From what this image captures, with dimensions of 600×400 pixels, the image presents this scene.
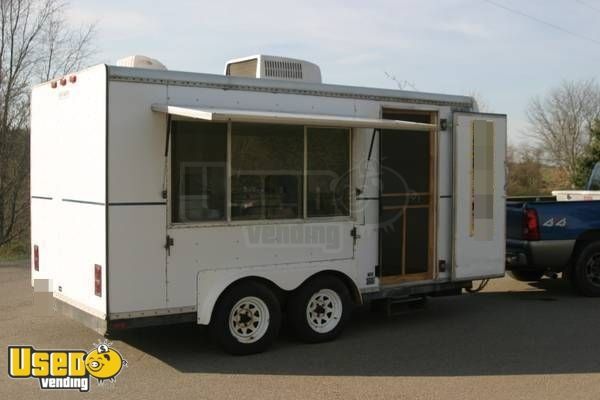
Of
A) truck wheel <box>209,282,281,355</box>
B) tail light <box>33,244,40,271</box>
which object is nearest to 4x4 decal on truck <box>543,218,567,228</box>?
truck wheel <box>209,282,281,355</box>

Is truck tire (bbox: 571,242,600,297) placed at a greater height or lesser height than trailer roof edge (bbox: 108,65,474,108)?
lesser

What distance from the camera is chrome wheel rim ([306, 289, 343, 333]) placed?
6816 millimetres

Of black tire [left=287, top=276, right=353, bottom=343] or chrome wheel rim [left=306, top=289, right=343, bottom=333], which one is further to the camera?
chrome wheel rim [left=306, top=289, right=343, bottom=333]

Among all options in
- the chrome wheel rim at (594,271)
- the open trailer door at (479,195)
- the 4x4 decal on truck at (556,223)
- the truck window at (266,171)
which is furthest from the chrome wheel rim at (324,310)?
the chrome wheel rim at (594,271)

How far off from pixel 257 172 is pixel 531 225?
15.3ft

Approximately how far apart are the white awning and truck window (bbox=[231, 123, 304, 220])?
229 millimetres

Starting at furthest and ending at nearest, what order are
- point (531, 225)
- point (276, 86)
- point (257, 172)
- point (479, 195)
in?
1. point (531, 225)
2. point (479, 195)
3. point (276, 86)
4. point (257, 172)

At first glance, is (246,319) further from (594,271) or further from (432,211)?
(594,271)

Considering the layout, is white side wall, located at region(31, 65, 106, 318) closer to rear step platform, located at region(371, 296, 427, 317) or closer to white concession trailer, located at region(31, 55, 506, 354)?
white concession trailer, located at region(31, 55, 506, 354)

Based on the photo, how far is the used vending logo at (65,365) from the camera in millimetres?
5539

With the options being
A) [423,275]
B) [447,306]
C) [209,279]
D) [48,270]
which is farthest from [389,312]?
[48,270]

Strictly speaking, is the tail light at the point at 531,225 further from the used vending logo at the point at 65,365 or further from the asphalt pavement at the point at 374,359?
the used vending logo at the point at 65,365

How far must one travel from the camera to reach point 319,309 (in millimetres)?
6914

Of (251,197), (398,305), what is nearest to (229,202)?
(251,197)
